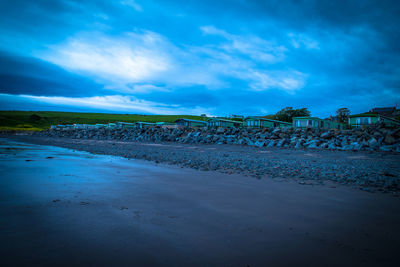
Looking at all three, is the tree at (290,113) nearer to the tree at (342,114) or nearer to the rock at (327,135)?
the tree at (342,114)

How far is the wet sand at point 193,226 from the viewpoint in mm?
1696

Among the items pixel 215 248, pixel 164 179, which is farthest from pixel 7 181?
pixel 215 248

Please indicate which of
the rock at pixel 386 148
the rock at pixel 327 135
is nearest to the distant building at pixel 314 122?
the rock at pixel 327 135

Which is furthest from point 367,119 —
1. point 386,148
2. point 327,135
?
point 386,148

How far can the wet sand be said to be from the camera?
1.70 metres

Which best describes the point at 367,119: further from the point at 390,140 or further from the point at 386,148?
the point at 386,148

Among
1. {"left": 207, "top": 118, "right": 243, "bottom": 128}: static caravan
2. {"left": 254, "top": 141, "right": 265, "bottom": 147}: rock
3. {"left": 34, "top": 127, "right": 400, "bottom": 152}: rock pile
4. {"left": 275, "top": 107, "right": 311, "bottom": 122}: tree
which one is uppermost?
{"left": 275, "top": 107, "right": 311, "bottom": 122}: tree

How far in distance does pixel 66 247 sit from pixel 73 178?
3.33 metres

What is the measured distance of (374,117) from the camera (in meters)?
36.8

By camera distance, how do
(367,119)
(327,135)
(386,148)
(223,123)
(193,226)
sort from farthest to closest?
(223,123), (367,119), (327,135), (386,148), (193,226)

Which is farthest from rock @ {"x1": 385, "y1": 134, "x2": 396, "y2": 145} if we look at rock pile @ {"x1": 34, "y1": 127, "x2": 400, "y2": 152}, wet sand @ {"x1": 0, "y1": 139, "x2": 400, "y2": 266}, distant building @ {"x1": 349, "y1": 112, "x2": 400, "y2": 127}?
distant building @ {"x1": 349, "y1": 112, "x2": 400, "y2": 127}

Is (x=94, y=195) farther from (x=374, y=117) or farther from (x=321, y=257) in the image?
(x=374, y=117)

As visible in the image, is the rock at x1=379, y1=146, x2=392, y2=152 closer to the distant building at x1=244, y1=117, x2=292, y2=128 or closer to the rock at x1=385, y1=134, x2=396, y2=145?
the rock at x1=385, y1=134, x2=396, y2=145

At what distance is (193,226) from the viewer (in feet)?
7.57
